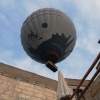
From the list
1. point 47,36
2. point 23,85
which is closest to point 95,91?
point 47,36

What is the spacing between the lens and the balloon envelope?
6289 millimetres

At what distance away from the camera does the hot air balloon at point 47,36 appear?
20.6 feet

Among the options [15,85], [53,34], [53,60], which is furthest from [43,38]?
[15,85]

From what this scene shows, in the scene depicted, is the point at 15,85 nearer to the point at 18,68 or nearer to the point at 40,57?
the point at 18,68

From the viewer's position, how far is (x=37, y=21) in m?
6.52

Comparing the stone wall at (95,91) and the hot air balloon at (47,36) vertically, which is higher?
the hot air balloon at (47,36)

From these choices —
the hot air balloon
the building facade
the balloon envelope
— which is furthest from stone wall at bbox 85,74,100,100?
the building facade

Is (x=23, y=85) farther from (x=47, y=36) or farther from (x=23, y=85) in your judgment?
(x=47, y=36)

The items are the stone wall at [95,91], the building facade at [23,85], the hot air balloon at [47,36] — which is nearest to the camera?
the stone wall at [95,91]

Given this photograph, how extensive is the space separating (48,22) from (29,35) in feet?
2.24

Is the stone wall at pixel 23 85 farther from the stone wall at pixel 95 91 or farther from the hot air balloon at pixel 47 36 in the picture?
the stone wall at pixel 95 91

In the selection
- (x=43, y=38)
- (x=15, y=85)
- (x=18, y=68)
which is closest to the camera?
(x=43, y=38)

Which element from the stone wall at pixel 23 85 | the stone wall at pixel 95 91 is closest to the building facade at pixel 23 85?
the stone wall at pixel 23 85

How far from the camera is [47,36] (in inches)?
246
